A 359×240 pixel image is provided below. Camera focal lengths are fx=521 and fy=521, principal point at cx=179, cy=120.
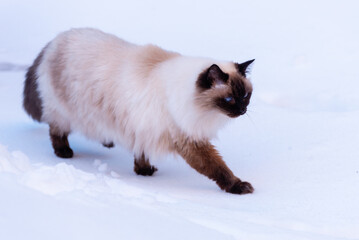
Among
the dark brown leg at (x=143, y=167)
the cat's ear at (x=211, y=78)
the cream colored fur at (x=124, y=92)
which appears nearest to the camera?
the cat's ear at (x=211, y=78)

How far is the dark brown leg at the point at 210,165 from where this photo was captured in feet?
10.2

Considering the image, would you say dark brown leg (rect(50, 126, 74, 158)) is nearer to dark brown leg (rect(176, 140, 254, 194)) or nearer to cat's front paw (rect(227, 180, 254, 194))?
dark brown leg (rect(176, 140, 254, 194))

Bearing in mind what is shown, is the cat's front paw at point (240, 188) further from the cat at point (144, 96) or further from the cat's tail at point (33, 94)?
the cat's tail at point (33, 94)

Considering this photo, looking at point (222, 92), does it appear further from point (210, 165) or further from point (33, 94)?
point (33, 94)

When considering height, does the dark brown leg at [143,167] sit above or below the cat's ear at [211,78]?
below

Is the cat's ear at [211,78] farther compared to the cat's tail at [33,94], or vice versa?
the cat's tail at [33,94]

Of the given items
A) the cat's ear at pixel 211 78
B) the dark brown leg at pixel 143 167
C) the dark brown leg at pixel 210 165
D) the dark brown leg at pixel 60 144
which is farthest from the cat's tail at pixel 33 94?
the cat's ear at pixel 211 78

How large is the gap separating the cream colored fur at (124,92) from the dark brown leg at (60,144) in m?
0.09

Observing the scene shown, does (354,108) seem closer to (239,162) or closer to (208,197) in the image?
(239,162)

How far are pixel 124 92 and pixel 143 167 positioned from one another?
572mm

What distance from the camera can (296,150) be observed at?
12.1 ft

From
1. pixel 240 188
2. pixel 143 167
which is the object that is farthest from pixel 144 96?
pixel 240 188

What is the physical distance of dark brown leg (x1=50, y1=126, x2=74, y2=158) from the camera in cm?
366

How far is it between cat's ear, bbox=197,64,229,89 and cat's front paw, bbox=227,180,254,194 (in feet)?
2.03
